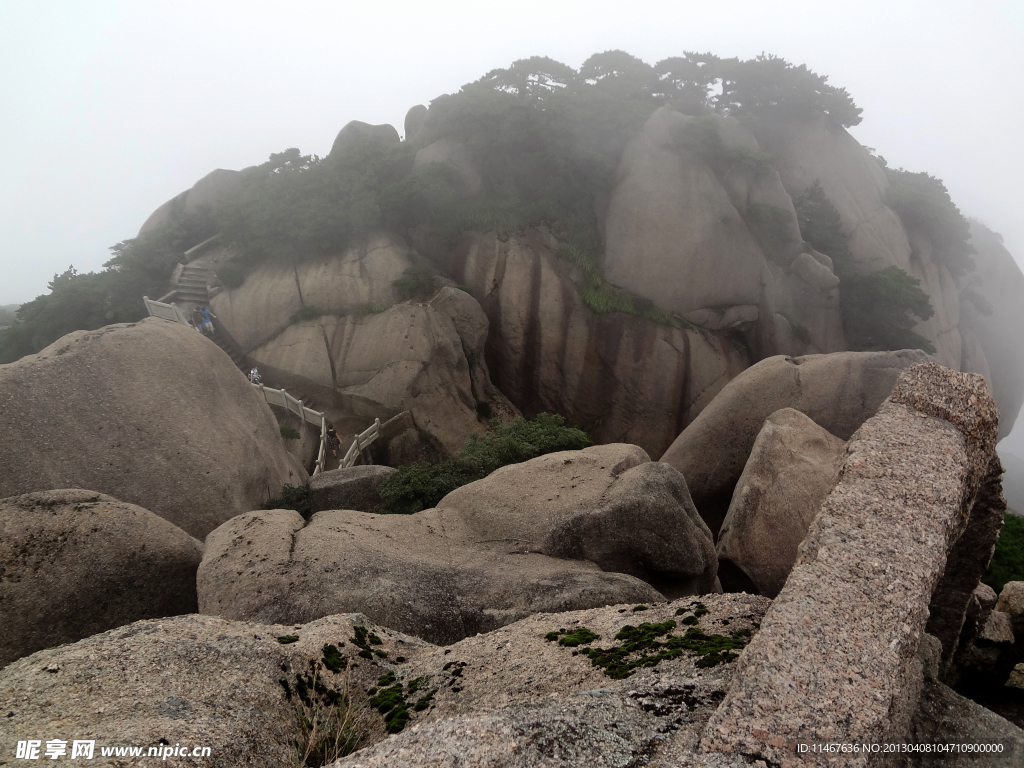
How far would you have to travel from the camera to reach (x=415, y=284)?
80.3 ft

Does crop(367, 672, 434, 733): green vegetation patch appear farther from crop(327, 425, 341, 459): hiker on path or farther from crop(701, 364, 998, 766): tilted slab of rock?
crop(327, 425, 341, 459): hiker on path

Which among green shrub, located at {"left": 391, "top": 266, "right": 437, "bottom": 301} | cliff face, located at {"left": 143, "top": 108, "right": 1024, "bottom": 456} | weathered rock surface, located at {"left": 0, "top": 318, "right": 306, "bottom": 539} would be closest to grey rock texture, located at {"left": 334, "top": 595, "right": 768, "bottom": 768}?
weathered rock surface, located at {"left": 0, "top": 318, "right": 306, "bottom": 539}

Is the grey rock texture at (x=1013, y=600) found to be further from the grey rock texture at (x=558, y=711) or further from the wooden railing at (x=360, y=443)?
the wooden railing at (x=360, y=443)

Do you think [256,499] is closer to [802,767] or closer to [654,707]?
[654,707]

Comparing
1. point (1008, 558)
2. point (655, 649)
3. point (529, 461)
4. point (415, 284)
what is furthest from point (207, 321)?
point (1008, 558)

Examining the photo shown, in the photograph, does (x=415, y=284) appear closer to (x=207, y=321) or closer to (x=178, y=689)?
(x=207, y=321)

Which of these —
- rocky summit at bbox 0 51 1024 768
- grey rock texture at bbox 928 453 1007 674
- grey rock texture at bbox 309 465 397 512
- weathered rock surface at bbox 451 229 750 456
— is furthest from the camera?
weathered rock surface at bbox 451 229 750 456

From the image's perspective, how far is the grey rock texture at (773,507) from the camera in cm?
A: 1223

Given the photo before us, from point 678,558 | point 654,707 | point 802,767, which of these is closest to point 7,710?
point 654,707

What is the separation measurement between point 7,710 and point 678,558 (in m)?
9.72

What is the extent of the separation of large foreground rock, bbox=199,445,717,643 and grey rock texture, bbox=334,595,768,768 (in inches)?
104

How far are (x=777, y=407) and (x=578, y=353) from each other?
1051 centimetres

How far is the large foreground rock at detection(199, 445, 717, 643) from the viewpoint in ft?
27.6

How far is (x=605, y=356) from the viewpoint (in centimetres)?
2600
